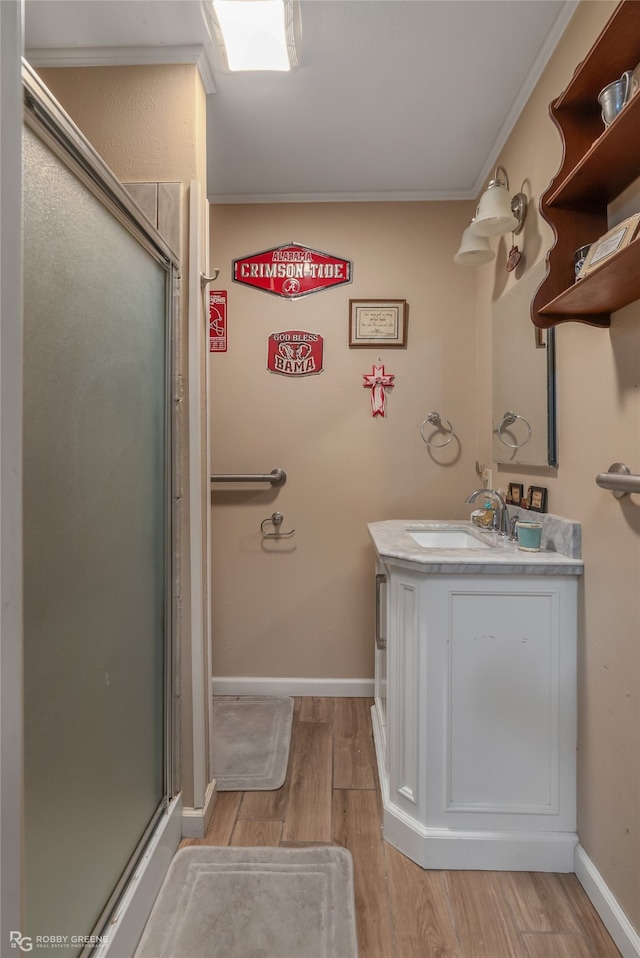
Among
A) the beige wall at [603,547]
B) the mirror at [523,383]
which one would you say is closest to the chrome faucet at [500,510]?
the mirror at [523,383]

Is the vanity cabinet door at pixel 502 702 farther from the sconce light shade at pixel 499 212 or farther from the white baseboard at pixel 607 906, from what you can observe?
the sconce light shade at pixel 499 212

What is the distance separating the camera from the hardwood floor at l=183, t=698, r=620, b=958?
122 centimetres

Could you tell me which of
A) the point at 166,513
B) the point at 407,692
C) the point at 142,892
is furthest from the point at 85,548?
the point at 407,692

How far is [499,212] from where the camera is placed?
1809mm

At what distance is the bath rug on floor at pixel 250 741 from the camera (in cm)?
185

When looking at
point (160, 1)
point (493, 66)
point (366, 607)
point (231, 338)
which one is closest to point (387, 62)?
point (493, 66)

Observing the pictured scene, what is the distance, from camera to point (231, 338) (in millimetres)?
2543

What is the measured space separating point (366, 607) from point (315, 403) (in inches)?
41.7

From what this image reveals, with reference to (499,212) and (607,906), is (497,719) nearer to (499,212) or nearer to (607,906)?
(607,906)

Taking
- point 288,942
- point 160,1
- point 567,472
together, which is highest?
point 160,1

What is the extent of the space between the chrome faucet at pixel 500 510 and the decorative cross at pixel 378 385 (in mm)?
755

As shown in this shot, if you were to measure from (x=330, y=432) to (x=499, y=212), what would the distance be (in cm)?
118

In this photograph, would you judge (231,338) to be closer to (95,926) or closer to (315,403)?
(315,403)

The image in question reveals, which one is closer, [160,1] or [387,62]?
[160,1]
